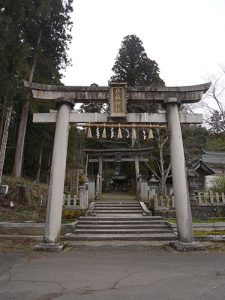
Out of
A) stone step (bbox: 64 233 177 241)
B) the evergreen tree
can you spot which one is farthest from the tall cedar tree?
stone step (bbox: 64 233 177 241)

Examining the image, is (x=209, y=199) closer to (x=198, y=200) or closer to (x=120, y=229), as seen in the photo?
(x=198, y=200)

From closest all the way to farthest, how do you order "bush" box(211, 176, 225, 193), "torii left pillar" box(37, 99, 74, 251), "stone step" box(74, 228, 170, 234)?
"torii left pillar" box(37, 99, 74, 251), "stone step" box(74, 228, 170, 234), "bush" box(211, 176, 225, 193)

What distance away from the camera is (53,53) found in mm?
21453

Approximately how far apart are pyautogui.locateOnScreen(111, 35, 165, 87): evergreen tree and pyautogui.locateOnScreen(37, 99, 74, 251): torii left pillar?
20264 millimetres

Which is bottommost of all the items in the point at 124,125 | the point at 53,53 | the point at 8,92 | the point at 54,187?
the point at 54,187

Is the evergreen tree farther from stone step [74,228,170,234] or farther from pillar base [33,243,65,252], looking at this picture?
pillar base [33,243,65,252]

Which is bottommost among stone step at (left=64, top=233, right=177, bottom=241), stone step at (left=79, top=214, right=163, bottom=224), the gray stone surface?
the gray stone surface

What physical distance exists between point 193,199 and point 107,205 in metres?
4.69

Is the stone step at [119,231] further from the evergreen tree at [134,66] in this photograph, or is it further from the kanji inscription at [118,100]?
the evergreen tree at [134,66]

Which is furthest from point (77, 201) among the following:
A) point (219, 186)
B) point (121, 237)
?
point (219, 186)

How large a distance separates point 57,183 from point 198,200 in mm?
10057

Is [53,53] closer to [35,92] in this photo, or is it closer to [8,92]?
[8,92]

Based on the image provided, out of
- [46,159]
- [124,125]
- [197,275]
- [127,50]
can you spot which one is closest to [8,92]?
[124,125]

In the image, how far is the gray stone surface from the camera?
4164 millimetres
